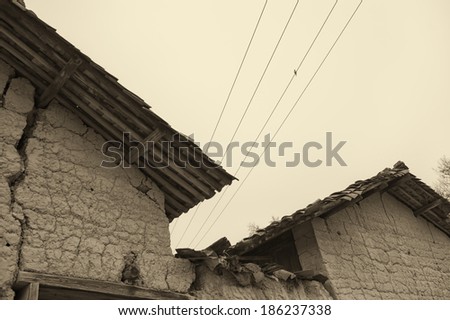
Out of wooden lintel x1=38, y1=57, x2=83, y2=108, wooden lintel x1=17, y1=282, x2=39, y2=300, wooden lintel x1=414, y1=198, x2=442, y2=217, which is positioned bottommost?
wooden lintel x1=17, y1=282, x2=39, y2=300

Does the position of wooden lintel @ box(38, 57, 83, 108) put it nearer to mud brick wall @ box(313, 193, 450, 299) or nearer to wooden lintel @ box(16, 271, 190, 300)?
wooden lintel @ box(16, 271, 190, 300)

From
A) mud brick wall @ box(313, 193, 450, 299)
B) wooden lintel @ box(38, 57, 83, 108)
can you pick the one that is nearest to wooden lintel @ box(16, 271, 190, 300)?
wooden lintel @ box(38, 57, 83, 108)

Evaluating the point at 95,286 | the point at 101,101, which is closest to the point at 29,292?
the point at 95,286

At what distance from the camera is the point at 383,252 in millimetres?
7016

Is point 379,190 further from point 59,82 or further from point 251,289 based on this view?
point 59,82

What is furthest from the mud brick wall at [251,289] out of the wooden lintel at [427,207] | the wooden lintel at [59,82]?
the wooden lintel at [427,207]

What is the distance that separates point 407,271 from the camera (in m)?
7.09

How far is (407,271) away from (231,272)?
13.4ft

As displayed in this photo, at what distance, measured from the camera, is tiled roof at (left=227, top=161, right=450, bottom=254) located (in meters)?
5.88

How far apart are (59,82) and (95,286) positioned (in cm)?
207

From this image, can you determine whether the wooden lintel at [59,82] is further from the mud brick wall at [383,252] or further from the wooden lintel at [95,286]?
the mud brick wall at [383,252]

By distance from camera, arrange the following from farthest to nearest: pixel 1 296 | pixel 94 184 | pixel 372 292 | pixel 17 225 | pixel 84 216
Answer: pixel 372 292
pixel 94 184
pixel 84 216
pixel 17 225
pixel 1 296
